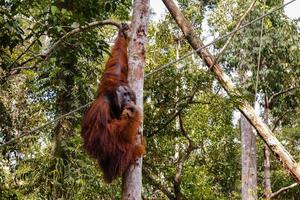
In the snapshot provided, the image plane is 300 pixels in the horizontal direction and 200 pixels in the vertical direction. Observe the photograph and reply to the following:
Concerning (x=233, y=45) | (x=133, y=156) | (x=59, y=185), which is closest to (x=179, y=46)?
(x=233, y=45)

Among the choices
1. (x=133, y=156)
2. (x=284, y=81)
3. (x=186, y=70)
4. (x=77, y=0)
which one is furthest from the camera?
(x=284, y=81)

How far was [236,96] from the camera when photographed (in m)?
4.29

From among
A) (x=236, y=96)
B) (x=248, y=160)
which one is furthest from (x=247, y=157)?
(x=236, y=96)

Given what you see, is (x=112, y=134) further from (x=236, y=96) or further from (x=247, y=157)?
(x=247, y=157)

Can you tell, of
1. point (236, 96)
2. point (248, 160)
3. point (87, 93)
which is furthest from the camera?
point (248, 160)

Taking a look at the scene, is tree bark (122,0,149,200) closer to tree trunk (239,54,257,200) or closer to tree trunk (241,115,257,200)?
tree trunk (239,54,257,200)

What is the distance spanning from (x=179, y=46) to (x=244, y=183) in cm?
475

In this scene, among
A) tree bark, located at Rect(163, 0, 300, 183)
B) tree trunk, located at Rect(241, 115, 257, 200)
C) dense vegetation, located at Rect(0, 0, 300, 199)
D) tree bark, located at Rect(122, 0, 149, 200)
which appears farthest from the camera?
tree trunk, located at Rect(241, 115, 257, 200)

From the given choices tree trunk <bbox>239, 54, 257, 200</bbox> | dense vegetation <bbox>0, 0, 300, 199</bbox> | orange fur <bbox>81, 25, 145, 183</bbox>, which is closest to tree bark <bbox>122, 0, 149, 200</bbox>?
orange fur <bbox>81, 25, 145, 183</bbox>

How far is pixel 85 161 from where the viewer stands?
550cm

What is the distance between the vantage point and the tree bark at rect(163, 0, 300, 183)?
170 inches

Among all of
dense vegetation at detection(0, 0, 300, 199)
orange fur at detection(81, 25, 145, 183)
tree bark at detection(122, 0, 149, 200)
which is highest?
dense vegetation at detection(0, 0, 300, 199)

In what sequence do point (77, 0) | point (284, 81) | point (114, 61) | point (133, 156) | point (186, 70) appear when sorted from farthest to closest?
1. point (284, 81)
2. point (186, 70)
3. point (77, 0)
4. point (114, 61)
5. point (133, 156)

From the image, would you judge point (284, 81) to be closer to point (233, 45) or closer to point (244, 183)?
point (233, 45)
